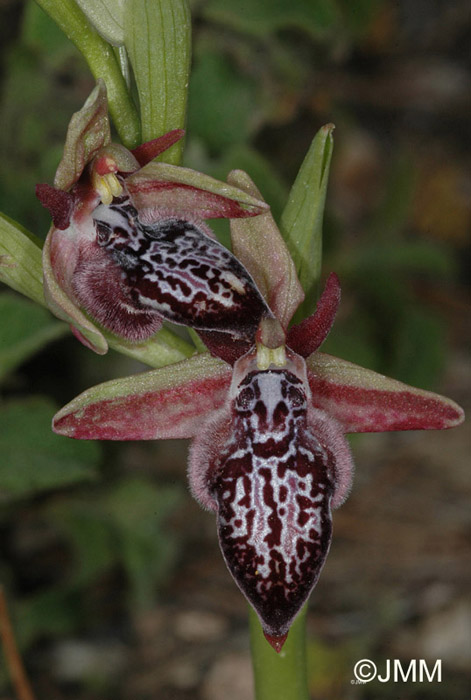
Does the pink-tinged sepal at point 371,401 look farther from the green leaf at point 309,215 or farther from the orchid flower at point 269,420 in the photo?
the green leaf at point 309,215

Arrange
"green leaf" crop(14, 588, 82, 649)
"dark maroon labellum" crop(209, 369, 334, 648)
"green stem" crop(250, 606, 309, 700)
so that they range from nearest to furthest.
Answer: "dark maroon labellum" crop(209, 369, 334, 648) < "green stem" crop(250, 606, 309, 700) < "green leaf" crop(14, 588, 82, 649)

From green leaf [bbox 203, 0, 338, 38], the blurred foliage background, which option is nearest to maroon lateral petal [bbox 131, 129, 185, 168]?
the blurred foliage background

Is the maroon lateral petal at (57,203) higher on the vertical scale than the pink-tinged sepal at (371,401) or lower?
higher

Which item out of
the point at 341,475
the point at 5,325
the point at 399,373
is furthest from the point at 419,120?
the point at 341,475

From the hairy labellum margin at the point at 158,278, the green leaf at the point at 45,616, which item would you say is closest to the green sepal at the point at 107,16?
the hairy labellum margin at the point at 158,278

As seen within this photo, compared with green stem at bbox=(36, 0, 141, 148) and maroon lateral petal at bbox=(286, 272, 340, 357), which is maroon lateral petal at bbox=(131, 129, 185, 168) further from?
maroon lateral petal at bbox=(286, 272, 340, 357)

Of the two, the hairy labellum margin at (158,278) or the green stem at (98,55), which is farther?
the green stem at (98,55)
